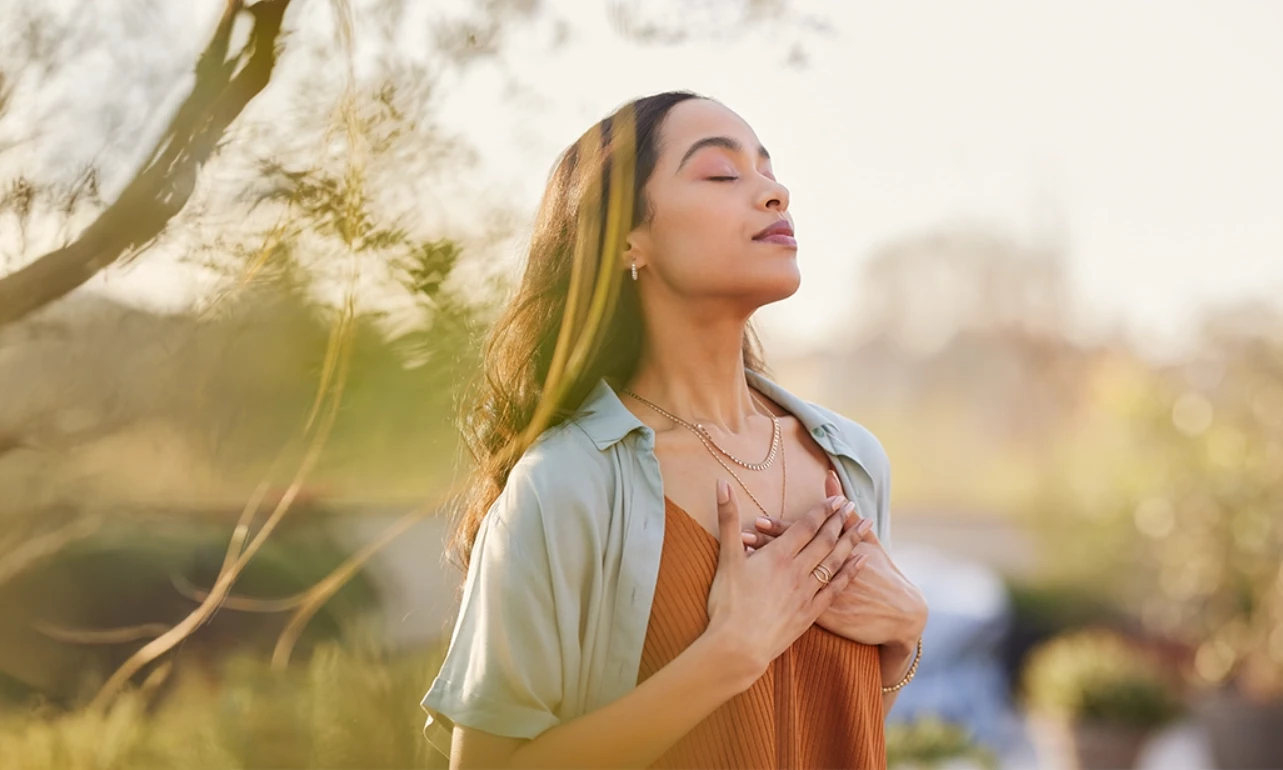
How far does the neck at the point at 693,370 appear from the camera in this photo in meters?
1.18

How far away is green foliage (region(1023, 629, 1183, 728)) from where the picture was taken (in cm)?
462

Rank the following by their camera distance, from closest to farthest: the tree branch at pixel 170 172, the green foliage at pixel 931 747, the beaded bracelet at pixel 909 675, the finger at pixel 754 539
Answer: the tree branch at pixel 170 172 → the finger at pixel 754 539 → the beaded bracelet at pixel 909 675 → the green foliage at pixel 931 747

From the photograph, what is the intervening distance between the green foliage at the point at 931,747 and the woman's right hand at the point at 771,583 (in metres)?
2.83

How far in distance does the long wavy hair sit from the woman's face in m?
0.02

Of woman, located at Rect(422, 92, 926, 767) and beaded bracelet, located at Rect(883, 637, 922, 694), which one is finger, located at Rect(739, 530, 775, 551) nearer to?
woman, located at Rect(422, 92, 926, 767)

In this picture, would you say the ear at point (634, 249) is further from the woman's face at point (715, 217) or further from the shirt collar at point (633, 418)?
the shirt collar at point (633, 418)

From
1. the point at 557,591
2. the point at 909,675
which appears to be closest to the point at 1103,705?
the point at 909,675

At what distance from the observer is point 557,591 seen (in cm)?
101

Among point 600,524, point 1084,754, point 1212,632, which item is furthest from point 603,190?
point 1212,632

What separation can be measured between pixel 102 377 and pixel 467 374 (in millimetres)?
306

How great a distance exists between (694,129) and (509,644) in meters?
0.53

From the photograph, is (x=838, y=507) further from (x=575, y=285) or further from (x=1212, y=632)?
(x=1212, y=632)

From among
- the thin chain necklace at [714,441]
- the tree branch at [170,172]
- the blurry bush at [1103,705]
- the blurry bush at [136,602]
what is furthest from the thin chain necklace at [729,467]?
the blurry bush at [1103,705]

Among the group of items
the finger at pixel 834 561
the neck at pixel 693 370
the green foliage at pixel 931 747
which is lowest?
the green foliage at pixel 931 747
